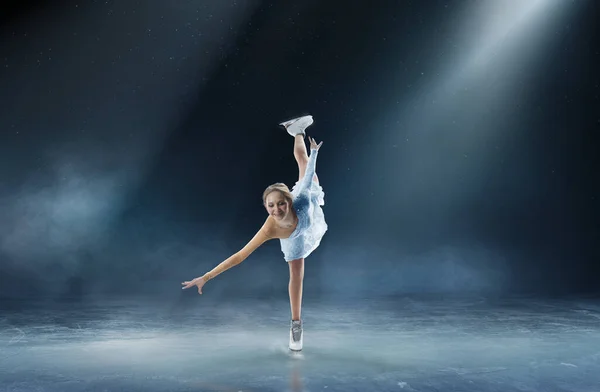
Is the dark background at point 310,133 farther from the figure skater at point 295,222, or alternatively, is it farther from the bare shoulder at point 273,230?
the bare shoulder at point 273,230

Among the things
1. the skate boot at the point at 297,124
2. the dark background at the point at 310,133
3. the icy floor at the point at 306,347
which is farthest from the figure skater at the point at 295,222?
the dark background at the point at 310,133

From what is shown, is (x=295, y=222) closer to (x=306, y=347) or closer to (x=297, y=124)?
(x=297, y=124)

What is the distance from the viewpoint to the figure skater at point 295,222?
320 centimetres

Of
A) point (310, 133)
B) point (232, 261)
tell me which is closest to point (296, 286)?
point (232, 261)

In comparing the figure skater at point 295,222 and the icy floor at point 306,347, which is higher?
the figure skater at point 295,222

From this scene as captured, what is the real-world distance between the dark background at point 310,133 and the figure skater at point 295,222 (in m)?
2.50

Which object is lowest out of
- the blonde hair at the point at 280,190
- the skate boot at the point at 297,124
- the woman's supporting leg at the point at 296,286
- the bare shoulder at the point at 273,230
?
the woman's supporting leg at the point at 296,286

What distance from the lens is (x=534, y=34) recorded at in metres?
6.51

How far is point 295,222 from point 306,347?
71cm

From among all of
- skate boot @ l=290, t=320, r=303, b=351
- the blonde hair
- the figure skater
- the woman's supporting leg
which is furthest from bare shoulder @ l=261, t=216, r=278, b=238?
skate boot @ l=290, t=320, r=303, b=351

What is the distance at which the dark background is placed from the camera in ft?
19.6

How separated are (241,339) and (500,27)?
4.22m

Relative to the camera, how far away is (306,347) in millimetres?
3580

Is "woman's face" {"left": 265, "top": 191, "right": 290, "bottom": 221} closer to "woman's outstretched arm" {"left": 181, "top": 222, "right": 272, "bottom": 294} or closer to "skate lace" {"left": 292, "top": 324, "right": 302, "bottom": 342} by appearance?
"woman's outstretched arm" {"left": 181, "top": 222, "right": 272, "bottom": 294}
